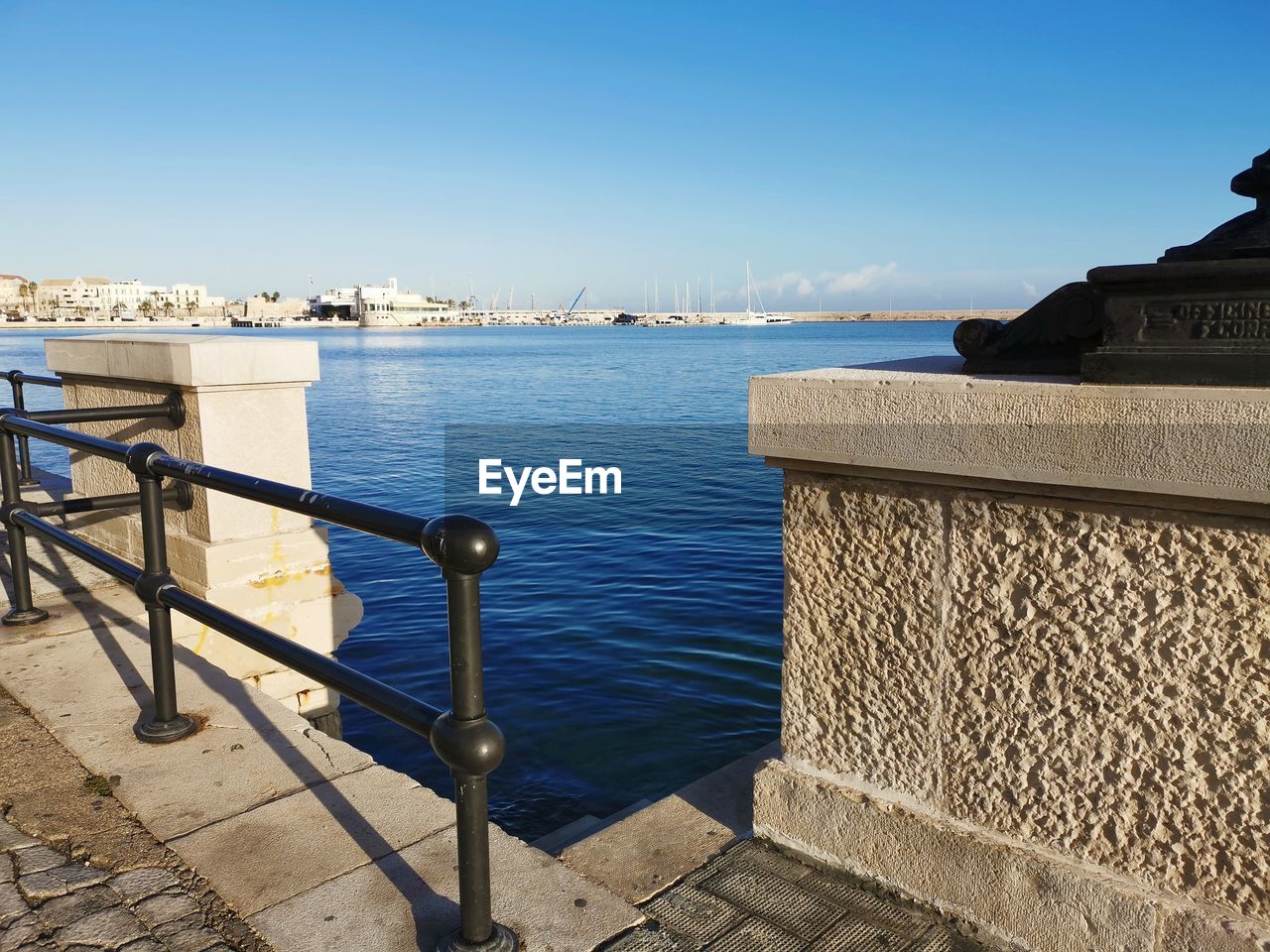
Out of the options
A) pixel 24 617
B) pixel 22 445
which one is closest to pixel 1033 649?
pixel 24 617

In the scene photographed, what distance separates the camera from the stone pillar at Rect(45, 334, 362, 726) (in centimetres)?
443

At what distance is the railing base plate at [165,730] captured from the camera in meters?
3.06

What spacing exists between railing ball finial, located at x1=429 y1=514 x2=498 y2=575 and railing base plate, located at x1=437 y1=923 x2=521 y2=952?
0.86 m

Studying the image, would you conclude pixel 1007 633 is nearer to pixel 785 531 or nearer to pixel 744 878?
pixel 785 531

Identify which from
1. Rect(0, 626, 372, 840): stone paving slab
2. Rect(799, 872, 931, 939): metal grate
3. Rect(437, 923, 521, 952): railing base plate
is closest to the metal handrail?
Rect(0, 626, 372, 840): stone paving slab

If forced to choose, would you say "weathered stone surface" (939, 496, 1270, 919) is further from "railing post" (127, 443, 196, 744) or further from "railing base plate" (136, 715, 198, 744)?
"railing base plate" (136, 715, 198, 744)

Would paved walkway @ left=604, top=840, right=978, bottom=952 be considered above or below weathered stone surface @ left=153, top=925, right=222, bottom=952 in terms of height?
below

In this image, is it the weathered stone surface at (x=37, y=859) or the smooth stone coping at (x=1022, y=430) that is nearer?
the smooth stone coping at (x=1022, y=430)

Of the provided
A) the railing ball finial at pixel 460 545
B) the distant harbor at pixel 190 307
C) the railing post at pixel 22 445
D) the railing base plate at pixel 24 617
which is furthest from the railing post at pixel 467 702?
the distant harbor at pixel 190 307

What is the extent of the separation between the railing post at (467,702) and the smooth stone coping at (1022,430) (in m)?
0.98

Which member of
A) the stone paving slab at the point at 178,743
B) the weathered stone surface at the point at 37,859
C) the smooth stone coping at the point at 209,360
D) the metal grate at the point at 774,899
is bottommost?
the metal grate at the point at 774,899

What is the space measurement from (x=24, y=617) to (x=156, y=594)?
189cm

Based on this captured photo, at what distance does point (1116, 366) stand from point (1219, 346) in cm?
19

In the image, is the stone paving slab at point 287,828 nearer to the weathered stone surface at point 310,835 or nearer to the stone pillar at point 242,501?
the weathered stone surface at point 310,835
